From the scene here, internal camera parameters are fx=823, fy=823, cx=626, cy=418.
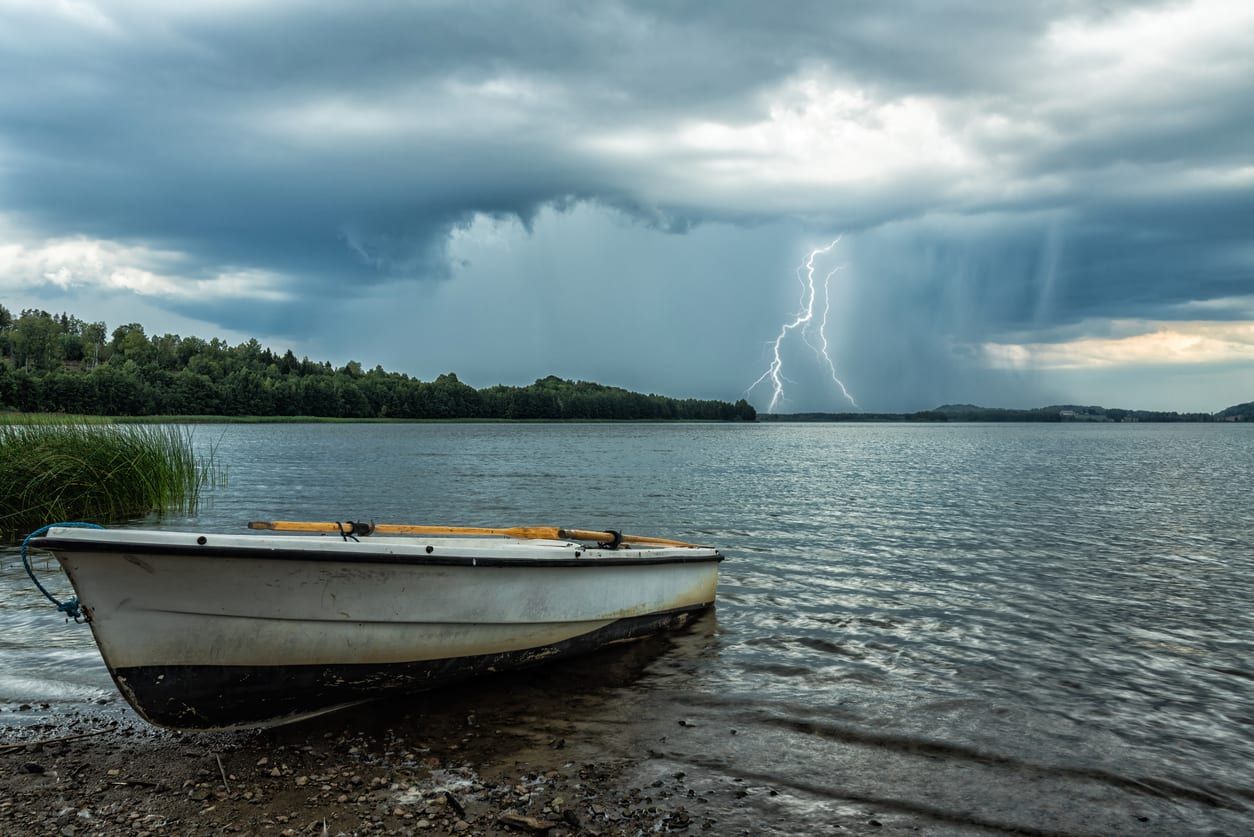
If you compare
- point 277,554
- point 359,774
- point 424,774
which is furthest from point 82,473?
point 424,774

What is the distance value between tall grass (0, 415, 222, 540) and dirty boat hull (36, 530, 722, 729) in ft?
43.5

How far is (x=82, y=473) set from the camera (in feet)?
62.0

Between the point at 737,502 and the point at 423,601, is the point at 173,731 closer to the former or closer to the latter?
the point at 423,601

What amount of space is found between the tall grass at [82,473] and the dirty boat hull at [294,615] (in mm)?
13272

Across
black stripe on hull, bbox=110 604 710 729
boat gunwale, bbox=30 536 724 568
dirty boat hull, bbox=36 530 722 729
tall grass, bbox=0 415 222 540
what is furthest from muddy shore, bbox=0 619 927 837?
tall grass, bbox=0 415 222 540

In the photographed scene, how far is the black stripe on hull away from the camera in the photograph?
7.07 metres

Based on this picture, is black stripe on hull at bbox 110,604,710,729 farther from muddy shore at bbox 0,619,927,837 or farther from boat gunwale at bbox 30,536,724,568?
boat gunwale at bbox 30,536,724,568

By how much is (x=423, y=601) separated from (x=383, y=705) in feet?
4.31

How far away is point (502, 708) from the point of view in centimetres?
847

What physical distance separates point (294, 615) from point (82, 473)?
15.0 meters

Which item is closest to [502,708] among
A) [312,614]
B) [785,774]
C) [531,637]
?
[531,637]

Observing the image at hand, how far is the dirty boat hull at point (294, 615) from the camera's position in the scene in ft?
22.2

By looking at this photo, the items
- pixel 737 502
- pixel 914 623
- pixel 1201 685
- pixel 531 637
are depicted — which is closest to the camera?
pixel 531 637

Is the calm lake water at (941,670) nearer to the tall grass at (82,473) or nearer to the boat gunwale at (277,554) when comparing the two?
the tall grass at (82,473)
